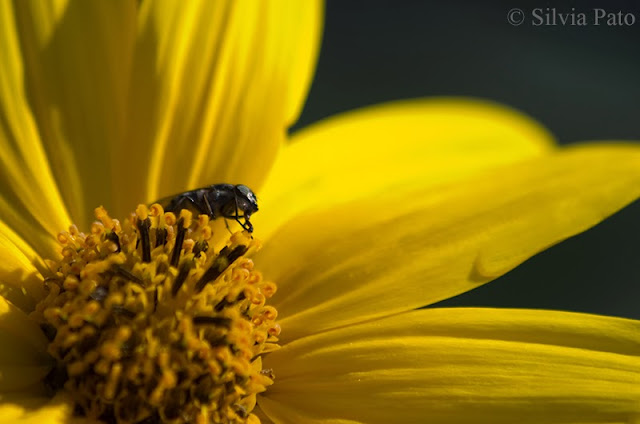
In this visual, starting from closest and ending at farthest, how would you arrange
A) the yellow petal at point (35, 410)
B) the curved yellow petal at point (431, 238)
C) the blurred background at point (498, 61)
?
the yellow petal at point (35, 410)
the curved yellow petal at point (431, 238)
the blurred background at point (498, 61)

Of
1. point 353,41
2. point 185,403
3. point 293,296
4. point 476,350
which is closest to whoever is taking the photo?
point 185,403

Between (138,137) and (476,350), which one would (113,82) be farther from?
(476,350)

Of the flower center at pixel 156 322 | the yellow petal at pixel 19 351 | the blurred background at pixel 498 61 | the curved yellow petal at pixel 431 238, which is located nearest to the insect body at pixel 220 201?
the flower center at pixel 156 322

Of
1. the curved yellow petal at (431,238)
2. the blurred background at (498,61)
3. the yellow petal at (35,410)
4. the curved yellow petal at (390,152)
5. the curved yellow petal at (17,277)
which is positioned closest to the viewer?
the yellow petal at (35,410)

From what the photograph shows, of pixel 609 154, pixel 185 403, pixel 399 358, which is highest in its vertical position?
pixel 609 154

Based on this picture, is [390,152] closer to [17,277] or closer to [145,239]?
[145,239]

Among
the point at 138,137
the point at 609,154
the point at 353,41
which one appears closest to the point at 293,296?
the point at 138,137

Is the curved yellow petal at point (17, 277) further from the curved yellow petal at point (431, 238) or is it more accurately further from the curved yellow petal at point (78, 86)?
the curved yellow petal at point (431, 238)
